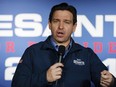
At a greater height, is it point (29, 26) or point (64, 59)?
point (29, 26)

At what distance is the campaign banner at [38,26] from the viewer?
204 centimetres

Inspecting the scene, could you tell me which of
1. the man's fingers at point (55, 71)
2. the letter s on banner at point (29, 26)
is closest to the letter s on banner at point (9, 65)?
the letter s on banner at point (29, 26)

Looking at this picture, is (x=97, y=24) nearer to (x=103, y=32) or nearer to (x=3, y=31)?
(x=103, y=32)

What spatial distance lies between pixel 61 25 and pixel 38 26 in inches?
25.7

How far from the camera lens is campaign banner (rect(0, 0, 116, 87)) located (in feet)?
6.68

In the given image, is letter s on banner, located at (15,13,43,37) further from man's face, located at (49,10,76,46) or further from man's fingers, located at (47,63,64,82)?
man's fingers, located at (47,63,64,82)

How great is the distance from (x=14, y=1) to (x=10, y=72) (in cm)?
50

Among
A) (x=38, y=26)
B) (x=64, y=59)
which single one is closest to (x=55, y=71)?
(x=64, y=59)

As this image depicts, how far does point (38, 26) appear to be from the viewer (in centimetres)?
205

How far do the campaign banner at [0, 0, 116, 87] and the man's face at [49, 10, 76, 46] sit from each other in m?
0.59

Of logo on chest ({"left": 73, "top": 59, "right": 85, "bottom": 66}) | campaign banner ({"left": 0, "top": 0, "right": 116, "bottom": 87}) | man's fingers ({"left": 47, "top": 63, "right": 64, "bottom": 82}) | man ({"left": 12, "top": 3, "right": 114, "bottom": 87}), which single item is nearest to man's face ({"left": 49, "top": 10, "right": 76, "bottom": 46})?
man ({"left": 12, "top": 3, "right": 114, "bottom": 87})

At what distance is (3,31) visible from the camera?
2023 mm

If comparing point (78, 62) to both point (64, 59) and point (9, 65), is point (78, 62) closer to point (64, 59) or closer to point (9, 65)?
point (64, 59)

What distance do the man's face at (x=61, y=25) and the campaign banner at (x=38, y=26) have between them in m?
0.59
